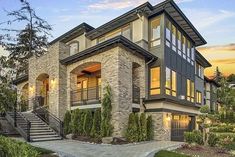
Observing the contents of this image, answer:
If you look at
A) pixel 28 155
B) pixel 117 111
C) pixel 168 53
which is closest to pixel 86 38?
pixel 168 53

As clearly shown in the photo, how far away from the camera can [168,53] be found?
892 inches

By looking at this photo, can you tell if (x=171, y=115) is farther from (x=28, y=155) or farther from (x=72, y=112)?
(x=28, y=155)

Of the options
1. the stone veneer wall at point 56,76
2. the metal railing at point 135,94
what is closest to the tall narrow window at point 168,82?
the metal railing at point 135,94

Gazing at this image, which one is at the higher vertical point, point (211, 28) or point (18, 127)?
point (211, 28)

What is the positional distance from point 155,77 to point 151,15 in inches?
192

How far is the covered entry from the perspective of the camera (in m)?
23.1

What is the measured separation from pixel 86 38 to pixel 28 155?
71.1 feet

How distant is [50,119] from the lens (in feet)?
74.1

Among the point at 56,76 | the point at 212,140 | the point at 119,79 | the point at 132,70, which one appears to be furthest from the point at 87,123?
the point at 212,140

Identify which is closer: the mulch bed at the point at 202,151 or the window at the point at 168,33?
the mulch bed at the point at 202,151

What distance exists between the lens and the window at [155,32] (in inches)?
879

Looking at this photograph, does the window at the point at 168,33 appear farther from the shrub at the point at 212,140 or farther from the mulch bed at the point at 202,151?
the mulch bed at the point at 202,151

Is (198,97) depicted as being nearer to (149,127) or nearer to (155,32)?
(155,32)

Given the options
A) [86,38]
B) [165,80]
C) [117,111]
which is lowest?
[117,111]
